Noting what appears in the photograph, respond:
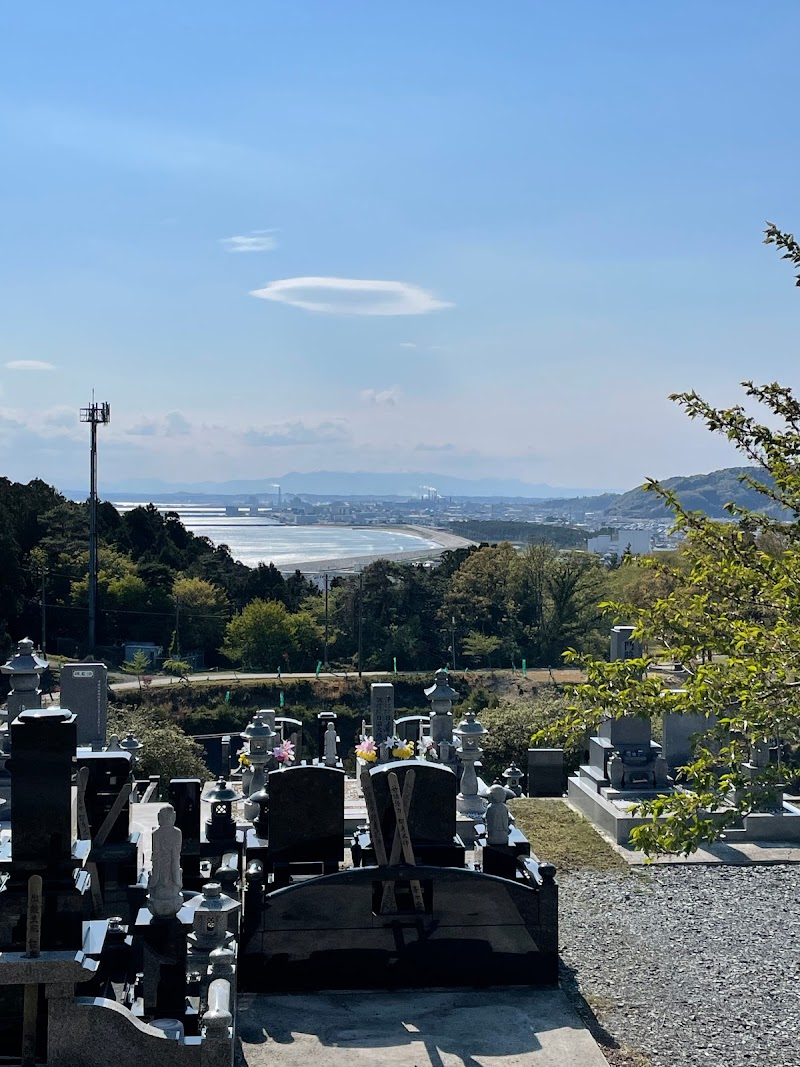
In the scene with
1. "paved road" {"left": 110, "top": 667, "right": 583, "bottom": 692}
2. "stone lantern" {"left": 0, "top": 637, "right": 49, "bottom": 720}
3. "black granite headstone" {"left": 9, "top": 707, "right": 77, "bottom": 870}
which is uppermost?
"black granite headstone" {"left": 9, "top": 707, "right": 77, "bottom": 870}

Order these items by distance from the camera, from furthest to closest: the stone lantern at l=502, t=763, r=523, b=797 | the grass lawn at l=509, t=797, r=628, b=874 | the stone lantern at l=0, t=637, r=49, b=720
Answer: the stone lantern at l=502, t=763, r=523, b=797
the stone lantern at l=0, t=637, r=49, b=720
the grass lawn at l=509, t=797, r=628, b=874

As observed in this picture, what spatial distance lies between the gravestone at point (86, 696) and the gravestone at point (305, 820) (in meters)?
8.48

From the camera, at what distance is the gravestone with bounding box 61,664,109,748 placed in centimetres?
1825

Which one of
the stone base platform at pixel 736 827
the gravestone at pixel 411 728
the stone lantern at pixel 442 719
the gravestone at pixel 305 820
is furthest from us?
the gravestone at pixel 411 728

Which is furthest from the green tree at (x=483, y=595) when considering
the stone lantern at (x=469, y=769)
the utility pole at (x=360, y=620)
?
the stone lantern at (x=469, y=769)

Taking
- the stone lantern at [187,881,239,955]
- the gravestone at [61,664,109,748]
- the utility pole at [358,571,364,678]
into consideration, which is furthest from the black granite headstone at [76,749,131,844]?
the utility pole at [358,571,364,678]

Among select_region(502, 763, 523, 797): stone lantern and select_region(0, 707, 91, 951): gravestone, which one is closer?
select_region(0, 707, 91, 951): gravestone

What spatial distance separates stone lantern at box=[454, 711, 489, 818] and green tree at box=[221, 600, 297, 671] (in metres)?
31.1

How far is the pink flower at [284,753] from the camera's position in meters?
15.1

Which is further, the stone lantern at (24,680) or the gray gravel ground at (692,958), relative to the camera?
the stone lantern at (24,680)

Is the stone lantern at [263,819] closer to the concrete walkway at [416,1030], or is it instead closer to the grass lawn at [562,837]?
the concrete walkway at [416,1030]

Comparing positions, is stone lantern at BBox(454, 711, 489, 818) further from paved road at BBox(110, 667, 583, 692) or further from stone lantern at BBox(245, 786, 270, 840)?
paved road at BBox(110, 667, 583, 692)

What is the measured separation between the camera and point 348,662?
49531mm

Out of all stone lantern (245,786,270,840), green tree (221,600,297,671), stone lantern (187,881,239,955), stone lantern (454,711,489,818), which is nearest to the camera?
stone lantern (187,881,239,955)
